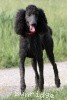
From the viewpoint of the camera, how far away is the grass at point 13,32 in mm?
13453

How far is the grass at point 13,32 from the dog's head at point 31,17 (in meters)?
3.38

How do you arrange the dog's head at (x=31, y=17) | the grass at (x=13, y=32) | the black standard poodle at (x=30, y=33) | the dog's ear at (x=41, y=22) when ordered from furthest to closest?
the grass at (x=13, y=32) → the dog's ear at (x=41, y=22) → the black standard poodle at (x=30, y=33) → the dog's head at (x=31, y=17)

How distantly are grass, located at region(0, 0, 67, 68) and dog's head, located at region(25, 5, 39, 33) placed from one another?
3.38 metres

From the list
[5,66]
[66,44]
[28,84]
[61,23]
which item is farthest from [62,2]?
[28,84]

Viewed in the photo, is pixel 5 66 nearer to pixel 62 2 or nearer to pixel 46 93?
pixel 46 93

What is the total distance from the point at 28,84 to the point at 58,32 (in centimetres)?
555

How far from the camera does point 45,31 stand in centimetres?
866

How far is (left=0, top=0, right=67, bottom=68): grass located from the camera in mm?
13453

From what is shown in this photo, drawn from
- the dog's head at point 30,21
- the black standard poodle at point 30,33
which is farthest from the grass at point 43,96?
the dog's head at point 30,21

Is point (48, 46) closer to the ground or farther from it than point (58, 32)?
farther from it

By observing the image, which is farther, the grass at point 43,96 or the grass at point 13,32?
the grass at point 13,32

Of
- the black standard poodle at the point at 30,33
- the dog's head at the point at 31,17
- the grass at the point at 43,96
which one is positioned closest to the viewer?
the grass at the point at 43,96

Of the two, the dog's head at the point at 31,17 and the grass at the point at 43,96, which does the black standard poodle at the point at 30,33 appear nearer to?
the dog's head at the point at 31,17

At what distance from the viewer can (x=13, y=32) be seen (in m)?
14.8
